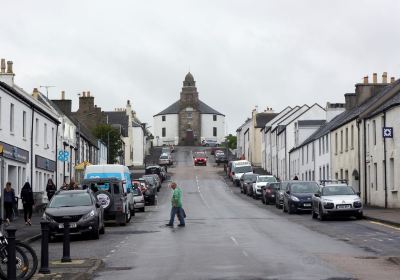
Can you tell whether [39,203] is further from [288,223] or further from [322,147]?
[322,147]

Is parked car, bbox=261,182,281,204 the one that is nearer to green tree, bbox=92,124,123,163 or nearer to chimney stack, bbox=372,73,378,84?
chimney stack, bbox=372,73,378,84

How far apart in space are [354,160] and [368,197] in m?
4.44

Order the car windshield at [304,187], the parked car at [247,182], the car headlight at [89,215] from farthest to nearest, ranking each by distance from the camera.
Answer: the parked car at [247,182] → the car windshield at [304,187] → the car headlight at [89,215]

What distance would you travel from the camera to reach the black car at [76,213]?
1027 inches

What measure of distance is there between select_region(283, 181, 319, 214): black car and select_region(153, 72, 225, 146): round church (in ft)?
457

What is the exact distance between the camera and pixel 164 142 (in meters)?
188

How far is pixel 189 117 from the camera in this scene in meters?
186

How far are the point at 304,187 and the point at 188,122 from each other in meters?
144

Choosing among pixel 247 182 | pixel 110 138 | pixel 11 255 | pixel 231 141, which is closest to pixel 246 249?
pixel 11 255

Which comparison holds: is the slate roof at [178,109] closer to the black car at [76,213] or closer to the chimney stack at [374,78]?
the chimney stack at [374,78]

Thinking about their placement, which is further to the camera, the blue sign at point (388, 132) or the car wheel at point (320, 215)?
the blue sign at point (388, 132)

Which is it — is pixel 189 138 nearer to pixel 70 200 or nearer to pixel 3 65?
pixel 3 65

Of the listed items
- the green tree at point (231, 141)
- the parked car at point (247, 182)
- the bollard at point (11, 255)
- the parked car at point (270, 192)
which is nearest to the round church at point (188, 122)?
the green tree at point (231, 141)

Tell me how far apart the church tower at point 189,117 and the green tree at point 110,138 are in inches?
3516
